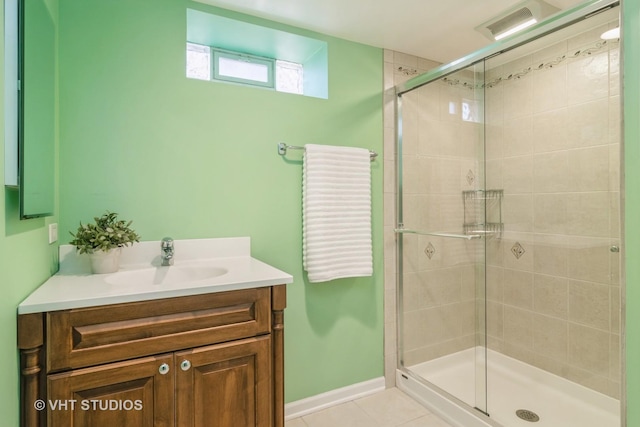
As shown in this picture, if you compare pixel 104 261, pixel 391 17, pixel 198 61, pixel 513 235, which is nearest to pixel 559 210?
pixel 513 235

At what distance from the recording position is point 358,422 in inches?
74.9

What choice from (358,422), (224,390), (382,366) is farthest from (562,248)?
(224,390)

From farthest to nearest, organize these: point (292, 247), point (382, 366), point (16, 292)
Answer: point (382, 366) < point (292, 247) < point (16, 292)

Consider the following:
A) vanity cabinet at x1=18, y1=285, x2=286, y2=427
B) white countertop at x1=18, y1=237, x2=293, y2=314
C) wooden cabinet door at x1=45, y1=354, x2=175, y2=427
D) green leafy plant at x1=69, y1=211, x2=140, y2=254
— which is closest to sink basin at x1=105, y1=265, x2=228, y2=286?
white countertop at x1=18, y1=237, x2=293, y2=314

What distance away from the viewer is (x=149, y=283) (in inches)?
59.1

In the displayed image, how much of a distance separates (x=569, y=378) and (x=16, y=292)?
8.87 ft

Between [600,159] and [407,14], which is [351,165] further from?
[600,159]

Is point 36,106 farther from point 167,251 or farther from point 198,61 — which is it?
point 198,61

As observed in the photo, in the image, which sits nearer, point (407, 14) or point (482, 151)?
point (407, 14)

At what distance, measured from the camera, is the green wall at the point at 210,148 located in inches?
60.8

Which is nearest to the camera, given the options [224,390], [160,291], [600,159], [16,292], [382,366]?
[16,292]

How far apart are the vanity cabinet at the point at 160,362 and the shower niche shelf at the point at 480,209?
4.46 ft

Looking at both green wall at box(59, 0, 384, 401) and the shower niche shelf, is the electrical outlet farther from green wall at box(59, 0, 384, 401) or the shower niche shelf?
the shower niche shelf

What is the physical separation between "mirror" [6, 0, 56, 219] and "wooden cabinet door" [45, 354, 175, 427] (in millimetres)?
542
